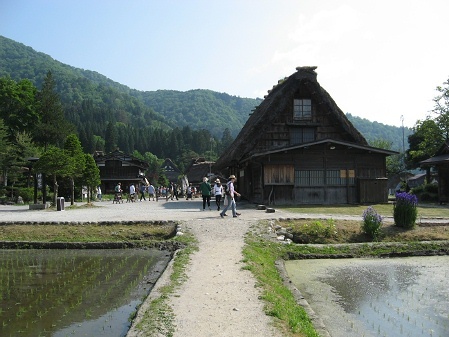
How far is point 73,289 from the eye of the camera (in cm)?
730

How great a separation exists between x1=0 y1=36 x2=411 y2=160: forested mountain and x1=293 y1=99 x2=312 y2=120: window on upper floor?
58751mm

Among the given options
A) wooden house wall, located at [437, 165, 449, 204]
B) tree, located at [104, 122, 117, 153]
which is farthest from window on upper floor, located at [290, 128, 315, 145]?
tree, located at [104, 122, 117, 153]

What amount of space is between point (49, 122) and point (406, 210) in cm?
5185

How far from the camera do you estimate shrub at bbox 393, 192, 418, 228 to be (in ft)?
42.6

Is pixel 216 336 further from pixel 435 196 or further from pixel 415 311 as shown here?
pixel 435 196

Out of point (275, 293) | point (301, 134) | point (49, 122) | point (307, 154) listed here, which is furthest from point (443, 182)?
point (49, 122)

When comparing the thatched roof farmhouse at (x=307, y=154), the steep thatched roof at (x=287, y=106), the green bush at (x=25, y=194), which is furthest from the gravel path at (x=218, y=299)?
the green bush at (x=25, y=194)

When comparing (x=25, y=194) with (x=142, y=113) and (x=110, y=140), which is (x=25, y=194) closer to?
(x=110, y=140)

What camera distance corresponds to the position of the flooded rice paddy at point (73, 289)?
→ 548cm

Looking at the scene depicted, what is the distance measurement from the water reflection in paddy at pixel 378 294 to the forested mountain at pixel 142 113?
73924 millimetres

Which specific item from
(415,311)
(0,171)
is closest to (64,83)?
(0,171)

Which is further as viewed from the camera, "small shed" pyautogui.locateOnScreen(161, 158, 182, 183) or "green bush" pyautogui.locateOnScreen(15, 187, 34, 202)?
"small shed" pyautogui.locateOnScreen(161, 158, 182, 183)

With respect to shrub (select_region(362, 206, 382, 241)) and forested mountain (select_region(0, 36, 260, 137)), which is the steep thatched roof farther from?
forested mountain (select_region(0, 36, 260, 137))

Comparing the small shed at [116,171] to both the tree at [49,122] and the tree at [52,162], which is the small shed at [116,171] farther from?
the tree at [52,162]
